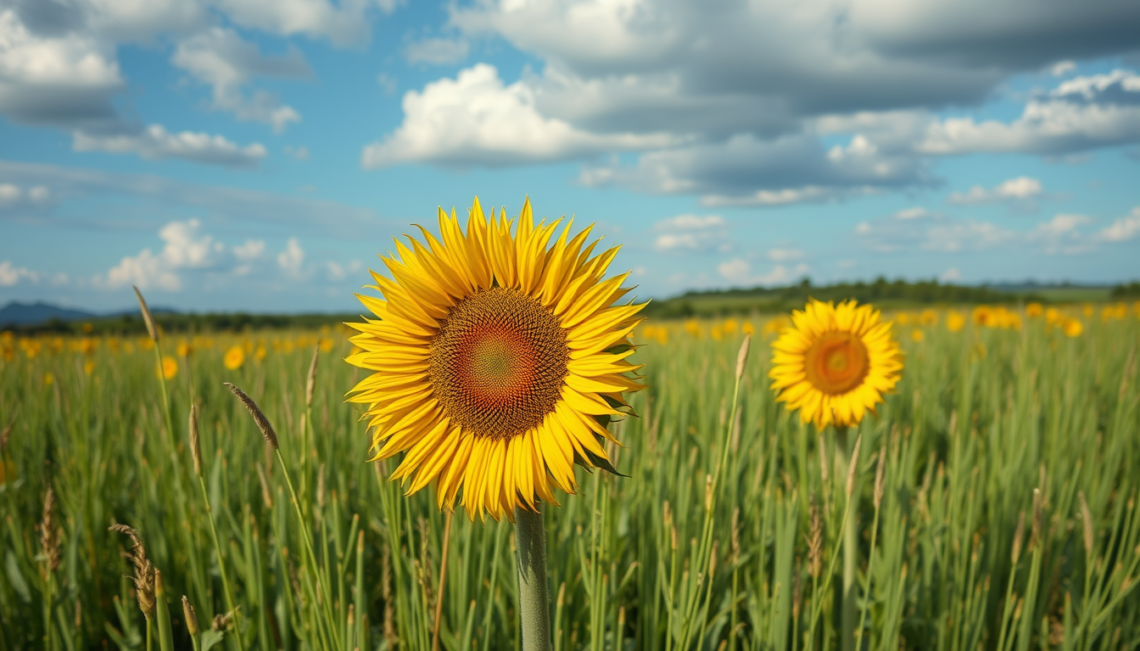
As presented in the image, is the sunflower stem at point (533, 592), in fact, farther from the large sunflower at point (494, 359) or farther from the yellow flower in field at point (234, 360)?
the yellow flower in field at point (234, 360)

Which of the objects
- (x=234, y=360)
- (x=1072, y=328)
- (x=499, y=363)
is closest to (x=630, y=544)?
(x=499, y=363)

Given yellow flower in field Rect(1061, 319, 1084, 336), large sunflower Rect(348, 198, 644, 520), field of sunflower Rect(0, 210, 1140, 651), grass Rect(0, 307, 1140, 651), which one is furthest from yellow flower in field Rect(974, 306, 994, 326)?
large sunflower Rect(348, 198, 644, 520)

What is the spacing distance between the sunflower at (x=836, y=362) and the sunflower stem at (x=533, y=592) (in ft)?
5.88

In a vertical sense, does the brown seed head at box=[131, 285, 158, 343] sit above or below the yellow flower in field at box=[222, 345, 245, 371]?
above

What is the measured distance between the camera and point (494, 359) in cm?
114

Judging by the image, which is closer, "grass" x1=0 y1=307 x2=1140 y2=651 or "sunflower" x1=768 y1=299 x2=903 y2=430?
"grass" x1=0 y1=307 x2=1140 y2=651

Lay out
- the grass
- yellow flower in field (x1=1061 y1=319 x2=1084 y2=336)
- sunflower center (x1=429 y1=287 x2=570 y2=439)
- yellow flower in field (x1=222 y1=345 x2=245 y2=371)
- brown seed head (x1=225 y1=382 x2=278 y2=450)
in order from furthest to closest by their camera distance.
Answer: yellow flower in field (x1=1061 y1=319 x2=1084 y2=336), yellow flower in field (x1=222 y1=345 x2=245 y2=371), the grass, sunflower center (x1=429 y1=287 x2=570 y2=439), brown seed head (x1=225 y1=382 x2=278 y2=450)

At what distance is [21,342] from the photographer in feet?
31.0

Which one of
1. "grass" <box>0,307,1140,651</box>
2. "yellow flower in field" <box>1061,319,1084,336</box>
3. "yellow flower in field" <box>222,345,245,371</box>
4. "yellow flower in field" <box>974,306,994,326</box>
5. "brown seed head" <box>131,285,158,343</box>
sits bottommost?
"grass" <box>0,307,1140,651</box>

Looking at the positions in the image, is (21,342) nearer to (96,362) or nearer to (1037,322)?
(96,362)

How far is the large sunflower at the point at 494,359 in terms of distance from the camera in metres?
1.09

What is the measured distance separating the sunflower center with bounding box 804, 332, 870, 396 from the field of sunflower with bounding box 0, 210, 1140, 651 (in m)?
0.01

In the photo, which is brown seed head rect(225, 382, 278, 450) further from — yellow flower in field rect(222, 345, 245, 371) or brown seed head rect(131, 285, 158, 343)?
yellow flower in field rect(222, 345, 245, 371)

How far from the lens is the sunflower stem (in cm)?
105
